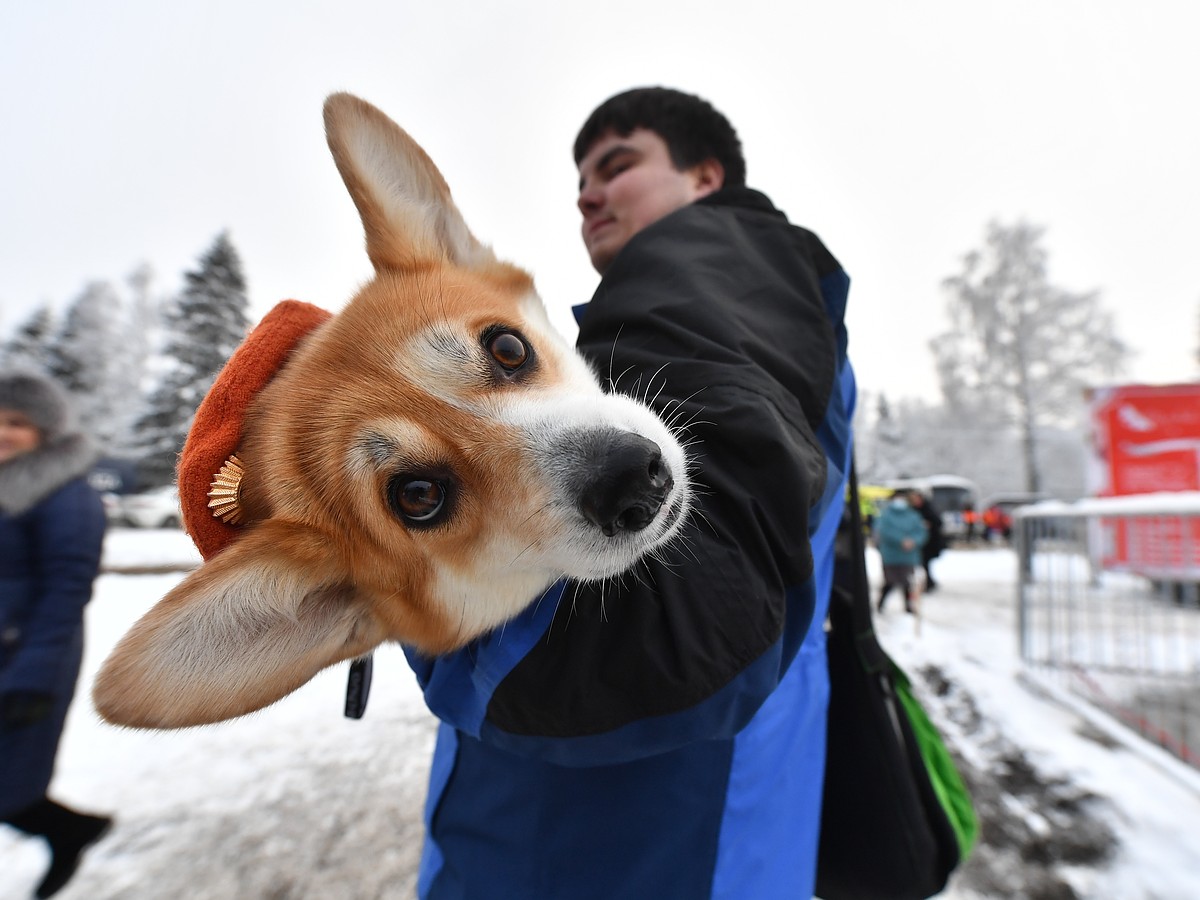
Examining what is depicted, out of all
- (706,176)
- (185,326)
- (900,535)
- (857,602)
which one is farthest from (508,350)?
(185,326)

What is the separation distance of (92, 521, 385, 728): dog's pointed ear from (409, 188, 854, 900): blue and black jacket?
0.68 feet

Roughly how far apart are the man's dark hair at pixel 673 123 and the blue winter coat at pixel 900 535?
26.8 ft

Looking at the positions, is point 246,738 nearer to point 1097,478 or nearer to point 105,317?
point 1097,478

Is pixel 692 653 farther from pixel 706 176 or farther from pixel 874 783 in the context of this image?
pixel 706 176

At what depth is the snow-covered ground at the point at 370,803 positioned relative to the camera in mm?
2863

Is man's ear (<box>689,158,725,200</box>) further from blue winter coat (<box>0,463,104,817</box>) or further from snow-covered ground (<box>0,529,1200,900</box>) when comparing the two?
blue winter coat (<box>0,463,104,817</box>)

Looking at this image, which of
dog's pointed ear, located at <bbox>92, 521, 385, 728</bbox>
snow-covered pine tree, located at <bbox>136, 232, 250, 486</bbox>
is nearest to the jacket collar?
dog's pointed ear, located at <bbox>92, 521, 385, 728</bbox>

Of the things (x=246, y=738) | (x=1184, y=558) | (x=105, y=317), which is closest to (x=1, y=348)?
(x=105, y=317)

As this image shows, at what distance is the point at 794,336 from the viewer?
1.19 meters

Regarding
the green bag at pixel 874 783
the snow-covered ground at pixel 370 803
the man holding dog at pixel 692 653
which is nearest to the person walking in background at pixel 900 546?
the snow-covered ground at pixel 370 803

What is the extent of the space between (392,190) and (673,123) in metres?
1.03

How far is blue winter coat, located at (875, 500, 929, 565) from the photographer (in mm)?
8867

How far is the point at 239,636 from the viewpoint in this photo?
3.62 feet

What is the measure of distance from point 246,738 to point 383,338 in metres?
4.32
